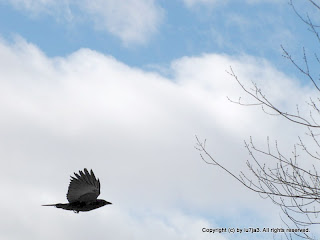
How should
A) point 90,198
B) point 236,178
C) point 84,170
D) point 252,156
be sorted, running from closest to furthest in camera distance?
point 236,178 < point 252,156 < point 84,170 < point 90,198

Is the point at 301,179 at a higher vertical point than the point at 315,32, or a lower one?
lower

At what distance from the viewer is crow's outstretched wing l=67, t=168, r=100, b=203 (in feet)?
37.0

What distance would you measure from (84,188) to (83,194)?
24 centimetres

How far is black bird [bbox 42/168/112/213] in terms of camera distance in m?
11.3

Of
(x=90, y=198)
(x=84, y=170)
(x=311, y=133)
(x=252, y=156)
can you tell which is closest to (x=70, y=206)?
(x=90, y=198)

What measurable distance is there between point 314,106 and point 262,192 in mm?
1341

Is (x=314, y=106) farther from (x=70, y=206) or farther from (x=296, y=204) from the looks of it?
(x=70, y=206)

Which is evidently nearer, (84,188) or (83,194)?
(84,188)

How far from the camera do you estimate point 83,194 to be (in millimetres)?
11781

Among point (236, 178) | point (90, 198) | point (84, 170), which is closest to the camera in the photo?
point (236, 178)

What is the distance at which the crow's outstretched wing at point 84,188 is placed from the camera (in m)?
11.3

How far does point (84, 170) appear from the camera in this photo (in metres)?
11.2

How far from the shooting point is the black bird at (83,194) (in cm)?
1134

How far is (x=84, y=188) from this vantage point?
38.0 ft
